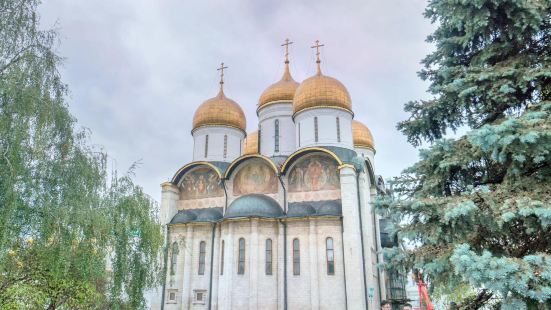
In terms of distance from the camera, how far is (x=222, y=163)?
1909 cm

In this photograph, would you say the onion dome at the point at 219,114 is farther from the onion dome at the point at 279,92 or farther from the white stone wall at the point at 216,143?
the onion dome at the point at 279,92

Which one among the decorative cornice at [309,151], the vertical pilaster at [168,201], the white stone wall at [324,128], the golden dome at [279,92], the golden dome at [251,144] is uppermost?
the golden dome at [279,92]

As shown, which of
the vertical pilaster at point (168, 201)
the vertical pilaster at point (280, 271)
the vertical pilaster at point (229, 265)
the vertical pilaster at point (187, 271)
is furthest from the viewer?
the vertical pilaster at point (168, 201)

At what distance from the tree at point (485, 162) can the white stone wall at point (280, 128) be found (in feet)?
45.8

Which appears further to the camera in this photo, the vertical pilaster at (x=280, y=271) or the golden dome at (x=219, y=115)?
the golden dome at (x=219, y=115)

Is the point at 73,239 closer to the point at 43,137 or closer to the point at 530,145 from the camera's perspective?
the point at 43,137

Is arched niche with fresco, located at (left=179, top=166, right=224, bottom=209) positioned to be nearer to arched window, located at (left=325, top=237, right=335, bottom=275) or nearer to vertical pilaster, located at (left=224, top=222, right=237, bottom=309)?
vertical pilaster, located at (left=224, top=222, right=237, bottom=309)

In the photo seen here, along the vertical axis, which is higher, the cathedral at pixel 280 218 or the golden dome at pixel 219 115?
the golden dome at pixel 219 115

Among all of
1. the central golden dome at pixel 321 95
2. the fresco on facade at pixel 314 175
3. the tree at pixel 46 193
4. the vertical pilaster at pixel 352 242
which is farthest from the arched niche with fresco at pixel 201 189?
the tree at pixel 46 193

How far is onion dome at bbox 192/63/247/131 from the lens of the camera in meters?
19.7

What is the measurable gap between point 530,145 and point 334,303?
11188mm

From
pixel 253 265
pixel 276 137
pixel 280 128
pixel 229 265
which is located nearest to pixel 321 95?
pixel 280 128

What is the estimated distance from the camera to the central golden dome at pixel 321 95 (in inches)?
Result: 693

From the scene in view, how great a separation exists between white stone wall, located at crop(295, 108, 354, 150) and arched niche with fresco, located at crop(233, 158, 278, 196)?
→ 208 centimetres
